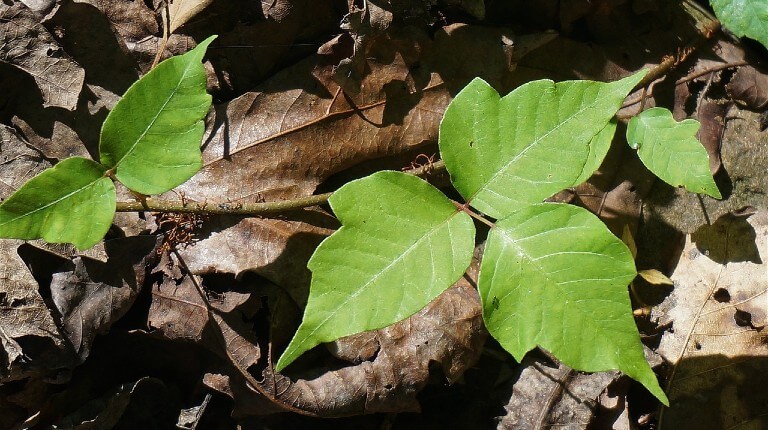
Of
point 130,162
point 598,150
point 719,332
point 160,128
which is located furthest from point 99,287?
point 719,332

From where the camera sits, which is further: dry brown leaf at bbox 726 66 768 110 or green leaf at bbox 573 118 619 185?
dry brown leaf at bbox 726 66 768 110

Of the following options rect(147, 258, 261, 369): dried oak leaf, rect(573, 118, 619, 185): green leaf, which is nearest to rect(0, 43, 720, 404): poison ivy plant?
rect(573, 118, 619, 185): green leaf

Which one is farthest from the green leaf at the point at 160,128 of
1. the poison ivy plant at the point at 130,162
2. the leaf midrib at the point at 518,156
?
the leaf midrib at the point at 518,156

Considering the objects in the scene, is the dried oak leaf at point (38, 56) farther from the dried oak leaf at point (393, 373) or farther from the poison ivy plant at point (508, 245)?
the poison ivy plant at point (508, 245)

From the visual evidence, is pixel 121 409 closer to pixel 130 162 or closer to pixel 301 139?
pixel 130 162

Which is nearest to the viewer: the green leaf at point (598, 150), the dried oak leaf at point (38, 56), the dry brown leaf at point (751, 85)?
the green leaf at point (598, 150)

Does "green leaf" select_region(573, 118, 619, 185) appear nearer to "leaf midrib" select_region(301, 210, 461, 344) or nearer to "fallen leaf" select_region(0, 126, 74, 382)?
"leaf midrib" select_region(301, 210, 461, 344)

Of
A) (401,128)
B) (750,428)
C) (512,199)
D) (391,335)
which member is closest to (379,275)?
(512,199)
